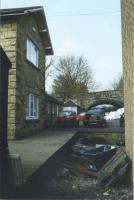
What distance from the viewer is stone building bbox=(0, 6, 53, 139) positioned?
15316 millimetres

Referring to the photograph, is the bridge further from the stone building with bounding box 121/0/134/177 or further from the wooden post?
the wooden post

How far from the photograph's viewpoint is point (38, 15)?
64.9ft

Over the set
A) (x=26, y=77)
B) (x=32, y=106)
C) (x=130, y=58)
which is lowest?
(x=32, y=106)

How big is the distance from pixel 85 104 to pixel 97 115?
24167 mm

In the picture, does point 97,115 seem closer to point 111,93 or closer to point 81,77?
point 111,93

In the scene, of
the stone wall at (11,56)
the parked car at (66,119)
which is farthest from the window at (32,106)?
the parked car at (66,119)

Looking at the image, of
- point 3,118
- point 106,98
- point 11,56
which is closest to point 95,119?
point 11,56

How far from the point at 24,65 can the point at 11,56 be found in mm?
1624

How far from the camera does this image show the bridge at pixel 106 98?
5366 cm

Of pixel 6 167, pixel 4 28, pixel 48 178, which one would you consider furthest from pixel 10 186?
pixel 4 28

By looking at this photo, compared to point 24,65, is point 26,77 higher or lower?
lower

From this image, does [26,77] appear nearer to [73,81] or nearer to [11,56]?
[11,56]

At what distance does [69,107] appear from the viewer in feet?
152

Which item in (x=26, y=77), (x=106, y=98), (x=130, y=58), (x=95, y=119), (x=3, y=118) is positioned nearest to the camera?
(x=3, y=118)
